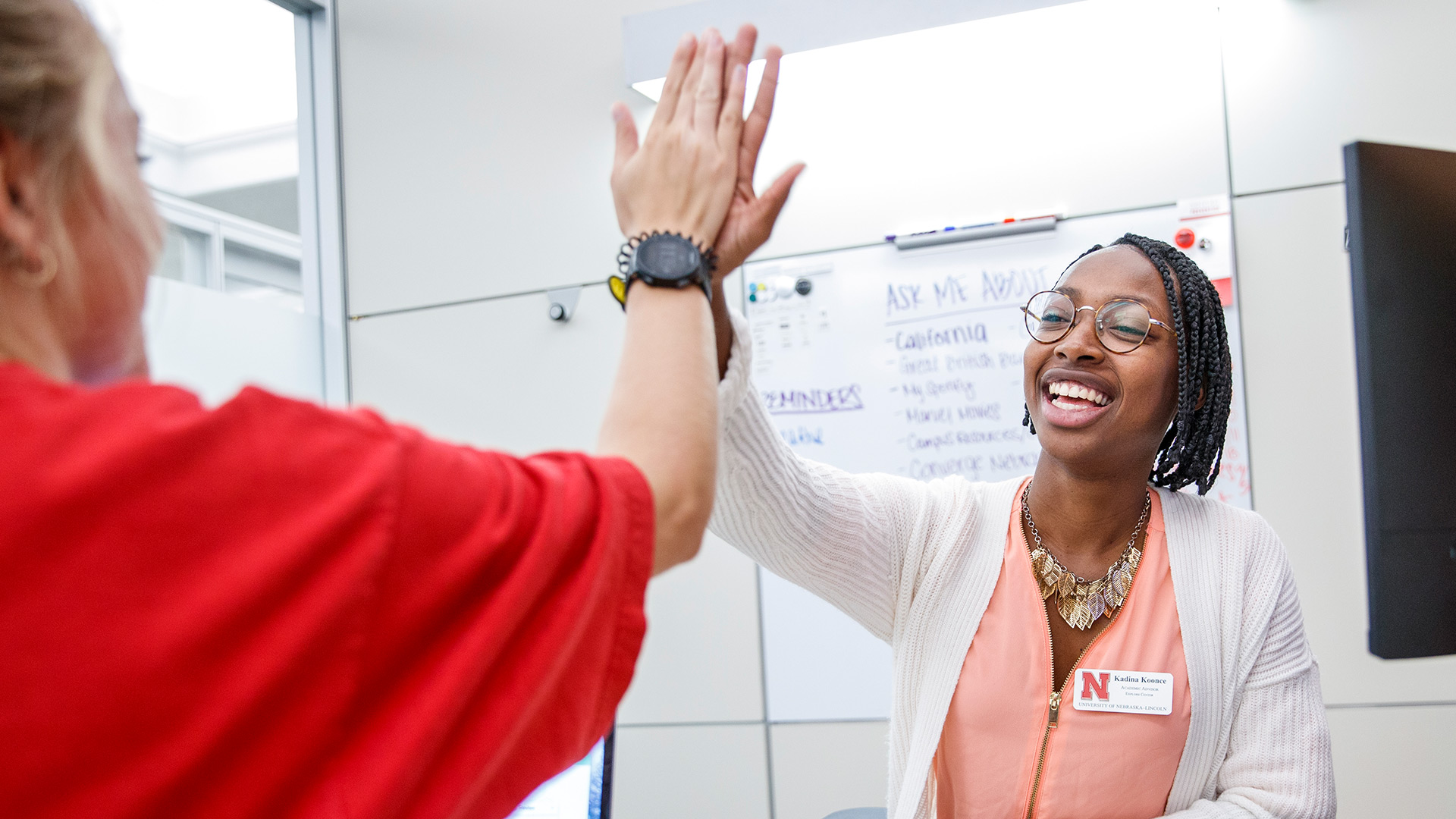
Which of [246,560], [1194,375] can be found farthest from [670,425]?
[1194,375]

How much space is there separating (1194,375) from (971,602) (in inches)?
19.0

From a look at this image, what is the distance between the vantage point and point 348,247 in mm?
3455

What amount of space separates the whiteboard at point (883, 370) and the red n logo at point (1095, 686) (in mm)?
1510

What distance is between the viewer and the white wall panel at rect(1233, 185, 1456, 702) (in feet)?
8.14

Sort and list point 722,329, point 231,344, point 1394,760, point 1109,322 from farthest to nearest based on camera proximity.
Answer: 1. point 231,344
2. point 1394,760
3. point 1109,322
4. point 722,329

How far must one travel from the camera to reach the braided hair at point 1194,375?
1.43 m

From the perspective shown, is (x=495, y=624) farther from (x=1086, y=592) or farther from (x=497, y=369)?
(x=497, y=369)

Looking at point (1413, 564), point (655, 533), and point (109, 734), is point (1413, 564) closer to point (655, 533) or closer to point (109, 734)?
point (655, 533)

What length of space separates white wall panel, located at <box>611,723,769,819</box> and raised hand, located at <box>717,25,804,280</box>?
240 centimetres

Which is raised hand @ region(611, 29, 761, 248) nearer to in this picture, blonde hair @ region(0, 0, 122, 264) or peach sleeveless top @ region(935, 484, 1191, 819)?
blonde hair @ region(0, 0, 122, 264)

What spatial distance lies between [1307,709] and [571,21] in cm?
282

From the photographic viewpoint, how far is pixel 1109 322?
1.40m

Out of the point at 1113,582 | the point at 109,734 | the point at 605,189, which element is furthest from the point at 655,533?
the point at 605,189

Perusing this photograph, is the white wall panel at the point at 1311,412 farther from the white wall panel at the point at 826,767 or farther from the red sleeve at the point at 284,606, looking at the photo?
the red sleeve at the point at 284,606
